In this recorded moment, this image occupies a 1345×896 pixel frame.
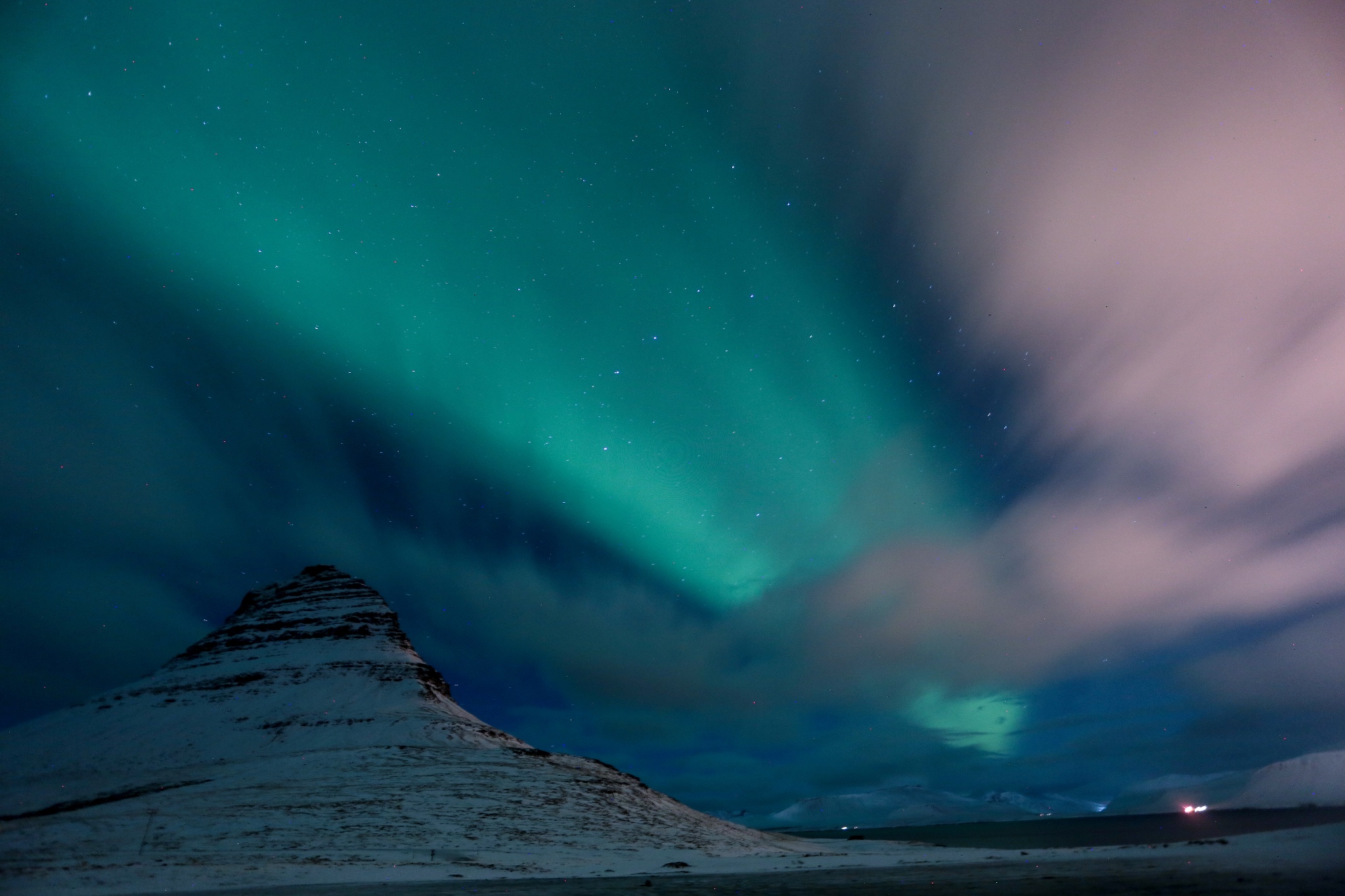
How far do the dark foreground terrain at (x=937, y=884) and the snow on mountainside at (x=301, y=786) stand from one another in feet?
40.1

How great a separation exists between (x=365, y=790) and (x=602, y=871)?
3786 cm

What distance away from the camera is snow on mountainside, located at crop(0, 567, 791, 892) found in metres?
36.8

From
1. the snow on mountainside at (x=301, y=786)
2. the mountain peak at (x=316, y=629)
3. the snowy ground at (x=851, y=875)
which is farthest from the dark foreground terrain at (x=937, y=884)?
the mountain peak at (x=316, y=629)

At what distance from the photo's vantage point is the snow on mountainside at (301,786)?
121 feet

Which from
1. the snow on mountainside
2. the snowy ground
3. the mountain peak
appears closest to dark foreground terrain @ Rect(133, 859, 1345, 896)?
the snowy ground

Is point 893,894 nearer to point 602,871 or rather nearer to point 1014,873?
point 1014,873

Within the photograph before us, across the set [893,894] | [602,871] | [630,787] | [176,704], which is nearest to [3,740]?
[176,704]

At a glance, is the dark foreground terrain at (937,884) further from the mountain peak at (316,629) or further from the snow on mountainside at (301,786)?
the mountain peak at (316,629)

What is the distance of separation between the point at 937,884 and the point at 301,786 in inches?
2542

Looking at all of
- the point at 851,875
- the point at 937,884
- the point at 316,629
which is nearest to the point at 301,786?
the point at 851,875

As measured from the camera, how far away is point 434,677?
123812 mm

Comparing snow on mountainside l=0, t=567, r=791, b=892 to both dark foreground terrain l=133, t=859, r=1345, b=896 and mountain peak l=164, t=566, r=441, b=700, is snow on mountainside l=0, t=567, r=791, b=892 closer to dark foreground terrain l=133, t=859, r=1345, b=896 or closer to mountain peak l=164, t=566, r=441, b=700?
mountain peak l=164, t=566, r=441, b=700

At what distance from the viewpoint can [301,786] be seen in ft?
200

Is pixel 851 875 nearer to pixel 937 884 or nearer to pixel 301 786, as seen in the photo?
pixel 937 884
